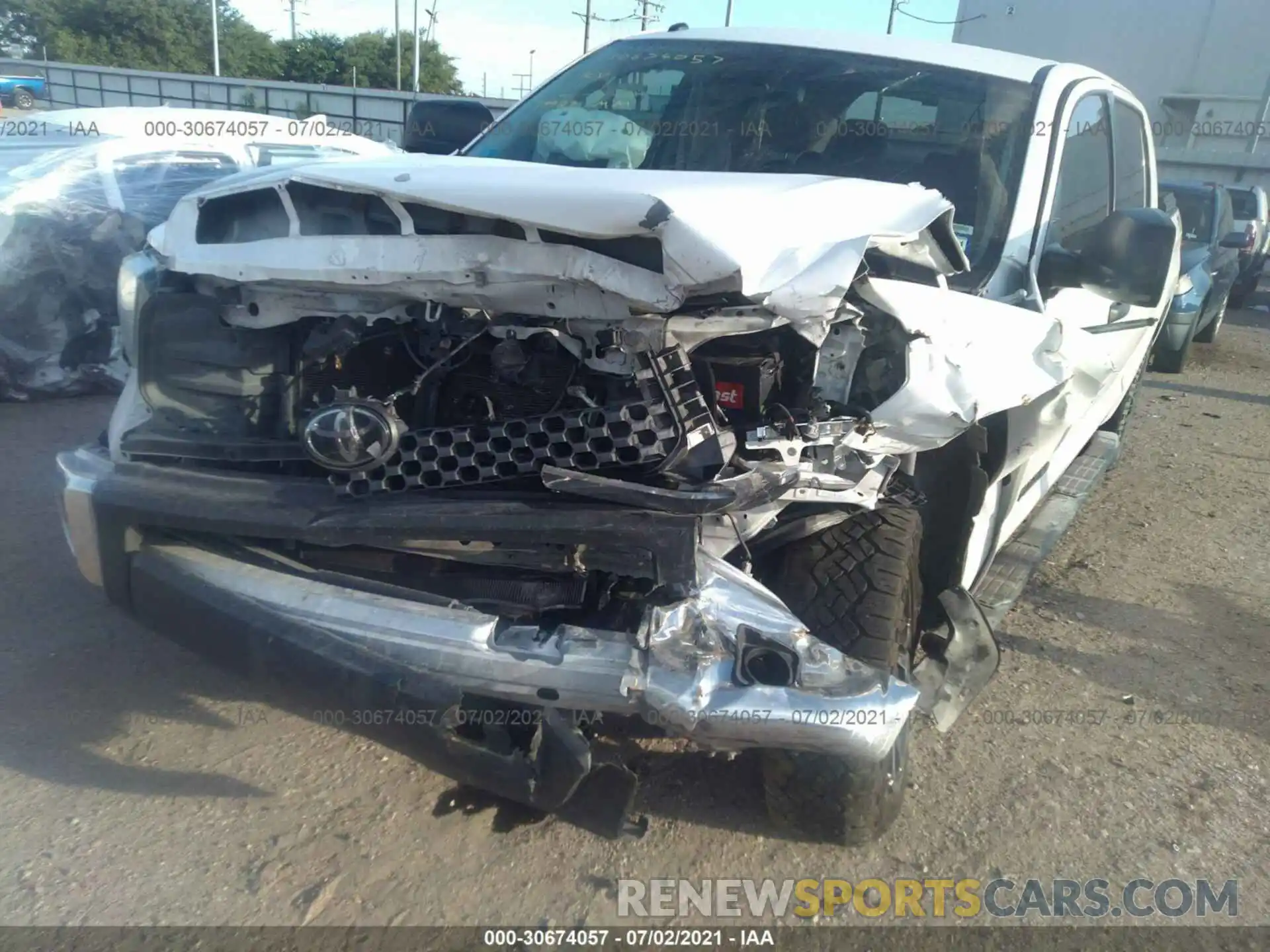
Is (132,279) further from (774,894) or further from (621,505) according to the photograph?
(774,894)

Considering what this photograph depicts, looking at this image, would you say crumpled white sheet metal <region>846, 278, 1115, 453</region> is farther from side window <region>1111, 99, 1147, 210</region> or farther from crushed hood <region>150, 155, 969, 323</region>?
side window <region>1111, 99, 1147, 210</region>

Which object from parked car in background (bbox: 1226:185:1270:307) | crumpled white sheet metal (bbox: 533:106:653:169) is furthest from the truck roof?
parked car in background (bbox: 1226:185:1270:307)

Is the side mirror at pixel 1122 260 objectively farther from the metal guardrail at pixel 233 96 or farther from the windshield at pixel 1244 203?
the metal guardrail at pixel 233 96

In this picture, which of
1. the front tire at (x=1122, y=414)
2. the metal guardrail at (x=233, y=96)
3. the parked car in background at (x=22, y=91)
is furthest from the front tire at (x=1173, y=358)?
the parked car in background at (x=22, y=91)

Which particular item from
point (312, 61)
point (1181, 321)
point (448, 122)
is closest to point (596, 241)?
point (448, 122)

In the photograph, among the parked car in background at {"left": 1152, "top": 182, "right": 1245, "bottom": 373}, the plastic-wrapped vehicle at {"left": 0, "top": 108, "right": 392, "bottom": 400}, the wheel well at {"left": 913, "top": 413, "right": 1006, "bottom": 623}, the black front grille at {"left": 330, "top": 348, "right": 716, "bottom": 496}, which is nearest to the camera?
the black front grille at {"left": 330, "top": 348, "right": 716, "bottom": 496}

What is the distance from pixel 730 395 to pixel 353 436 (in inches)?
34.4

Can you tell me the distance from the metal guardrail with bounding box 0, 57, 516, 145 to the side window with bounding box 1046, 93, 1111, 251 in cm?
1908

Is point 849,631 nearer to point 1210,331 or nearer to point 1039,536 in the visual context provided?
point 1039,536

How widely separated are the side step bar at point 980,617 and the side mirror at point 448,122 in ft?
8.70

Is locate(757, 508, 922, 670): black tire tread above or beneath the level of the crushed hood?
beneath

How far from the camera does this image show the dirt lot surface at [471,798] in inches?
93.3

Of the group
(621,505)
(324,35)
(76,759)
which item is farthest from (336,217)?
(324,35)

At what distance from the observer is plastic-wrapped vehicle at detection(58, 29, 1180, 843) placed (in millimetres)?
2080
